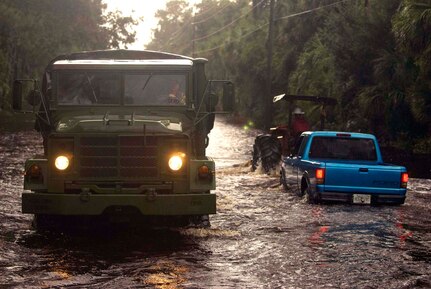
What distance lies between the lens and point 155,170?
10.7m

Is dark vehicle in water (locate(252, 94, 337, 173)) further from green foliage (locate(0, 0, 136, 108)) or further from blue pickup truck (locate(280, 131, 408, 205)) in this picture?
green foliage (locate(0, 0, 136, 108))

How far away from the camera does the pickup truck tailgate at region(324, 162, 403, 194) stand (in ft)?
47.6

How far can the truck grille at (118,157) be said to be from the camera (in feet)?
35.0

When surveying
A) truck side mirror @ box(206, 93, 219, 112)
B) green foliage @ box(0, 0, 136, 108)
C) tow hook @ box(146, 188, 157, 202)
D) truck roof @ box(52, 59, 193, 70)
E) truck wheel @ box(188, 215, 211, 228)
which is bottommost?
truck wheel @ box(188, 215, 211, 228)

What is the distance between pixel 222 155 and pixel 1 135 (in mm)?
13524

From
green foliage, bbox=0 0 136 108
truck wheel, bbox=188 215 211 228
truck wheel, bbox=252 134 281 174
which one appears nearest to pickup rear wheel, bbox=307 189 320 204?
truck wheel, bbox=188 215 211 228

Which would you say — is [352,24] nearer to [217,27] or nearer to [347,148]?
[347,148]

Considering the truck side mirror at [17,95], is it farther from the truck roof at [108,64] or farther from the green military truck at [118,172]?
the green military truck at [118,172]

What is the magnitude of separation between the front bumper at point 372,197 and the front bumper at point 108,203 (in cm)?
461

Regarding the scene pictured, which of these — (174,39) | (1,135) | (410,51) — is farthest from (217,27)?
(410,51)

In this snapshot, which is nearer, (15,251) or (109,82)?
(15,251)

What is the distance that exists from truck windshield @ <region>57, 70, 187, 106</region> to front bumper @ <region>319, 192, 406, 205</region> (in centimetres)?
403

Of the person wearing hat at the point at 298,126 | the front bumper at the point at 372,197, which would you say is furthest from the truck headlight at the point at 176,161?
the person wearing hat at the point at 298,126

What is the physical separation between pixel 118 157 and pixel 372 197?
602 centimetres
